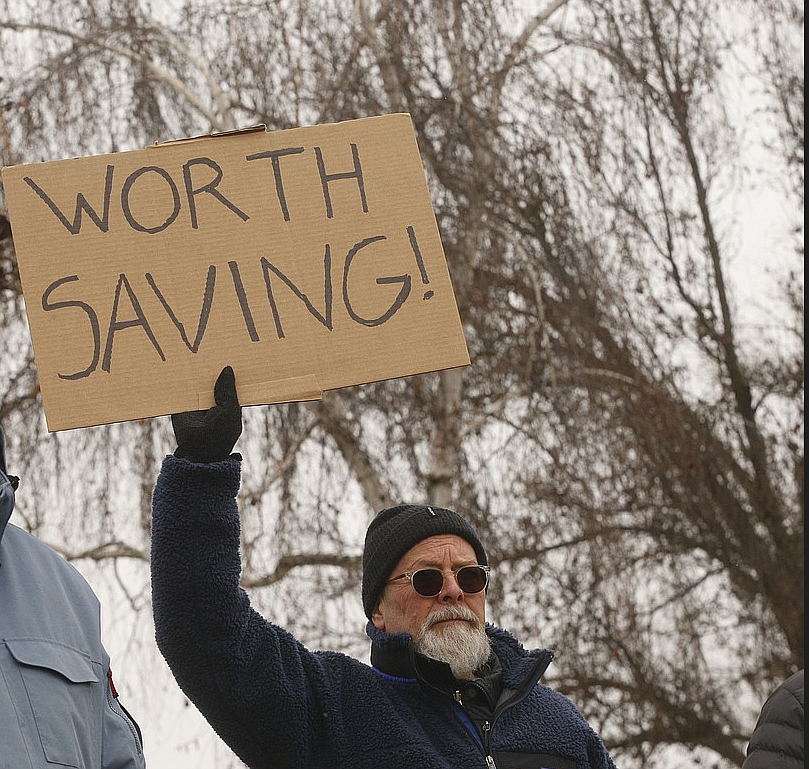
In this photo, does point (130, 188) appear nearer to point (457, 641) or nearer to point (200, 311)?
point (200, 311)

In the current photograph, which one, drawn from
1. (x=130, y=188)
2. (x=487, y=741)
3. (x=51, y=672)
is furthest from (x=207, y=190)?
(x=487, y=741)

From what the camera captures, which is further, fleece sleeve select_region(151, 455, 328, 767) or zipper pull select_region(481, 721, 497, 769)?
zipper pull select_region(481, 721, 497, 769)

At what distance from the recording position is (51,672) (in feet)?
6.46

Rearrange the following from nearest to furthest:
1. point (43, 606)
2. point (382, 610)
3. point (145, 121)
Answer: point (43, 606) < point (382, 610) < point (145, 121)

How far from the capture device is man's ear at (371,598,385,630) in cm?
261

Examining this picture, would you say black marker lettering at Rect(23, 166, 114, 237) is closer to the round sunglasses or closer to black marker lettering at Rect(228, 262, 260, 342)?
black marker lettering at Rect(228, 262, 260, 342)

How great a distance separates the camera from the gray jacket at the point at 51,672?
1902mm

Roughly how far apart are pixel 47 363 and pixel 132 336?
0.15m

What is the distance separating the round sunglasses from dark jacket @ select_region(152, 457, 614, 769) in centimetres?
12

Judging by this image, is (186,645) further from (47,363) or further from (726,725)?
→ (726,725)

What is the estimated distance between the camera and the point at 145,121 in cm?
581

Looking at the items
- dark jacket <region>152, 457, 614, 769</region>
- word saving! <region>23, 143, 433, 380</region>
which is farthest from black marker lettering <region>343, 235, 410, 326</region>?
dark jacket <region>152, 457, 614, 769</region>

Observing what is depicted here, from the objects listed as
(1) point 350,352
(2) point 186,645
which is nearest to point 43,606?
(2) point 186,645

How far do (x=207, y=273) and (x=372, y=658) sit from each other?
86 centimetres
